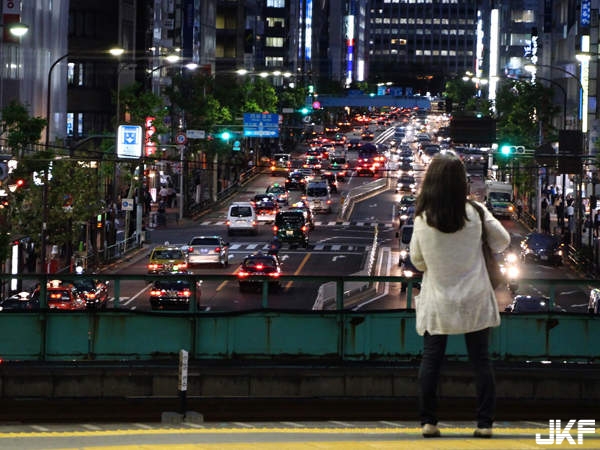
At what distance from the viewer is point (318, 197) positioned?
106 m

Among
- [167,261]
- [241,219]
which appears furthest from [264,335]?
[241,219]

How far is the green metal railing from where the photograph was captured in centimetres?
1861

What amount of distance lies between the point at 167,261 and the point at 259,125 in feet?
165

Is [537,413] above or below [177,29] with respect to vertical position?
below

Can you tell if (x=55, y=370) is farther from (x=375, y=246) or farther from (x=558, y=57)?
(x=558, y=57)

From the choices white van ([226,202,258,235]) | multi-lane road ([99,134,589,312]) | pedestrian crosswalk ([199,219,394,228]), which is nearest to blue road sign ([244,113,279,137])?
multi-lane road ([99,134,589,312])

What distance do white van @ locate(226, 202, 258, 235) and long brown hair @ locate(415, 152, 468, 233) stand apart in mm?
77156

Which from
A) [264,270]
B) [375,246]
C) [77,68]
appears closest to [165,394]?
[264,270]

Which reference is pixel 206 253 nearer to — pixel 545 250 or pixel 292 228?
pixel 292 228

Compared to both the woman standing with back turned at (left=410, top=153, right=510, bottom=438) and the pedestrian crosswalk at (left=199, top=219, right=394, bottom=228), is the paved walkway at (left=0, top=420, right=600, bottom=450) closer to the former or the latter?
the woman standing with back turned at (left=410, top=153, right=510, bottom=438)

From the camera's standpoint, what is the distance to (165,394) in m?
17.9

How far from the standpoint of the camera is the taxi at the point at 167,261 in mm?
59766

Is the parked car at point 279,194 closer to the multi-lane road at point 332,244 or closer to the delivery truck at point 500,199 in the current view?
the multi-lane road at point 332,244

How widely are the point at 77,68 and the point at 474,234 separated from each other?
97441mm
